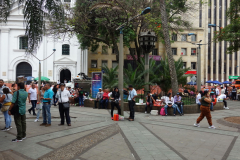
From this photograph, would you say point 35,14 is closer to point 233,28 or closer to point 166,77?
point 166,77

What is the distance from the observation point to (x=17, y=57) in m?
33.4

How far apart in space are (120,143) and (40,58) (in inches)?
1195

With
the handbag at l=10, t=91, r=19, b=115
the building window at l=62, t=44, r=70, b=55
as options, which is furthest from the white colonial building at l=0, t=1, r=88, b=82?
the handbag at l=10, t=91, r=19, b=115

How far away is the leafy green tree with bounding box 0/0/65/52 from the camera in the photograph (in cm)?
571

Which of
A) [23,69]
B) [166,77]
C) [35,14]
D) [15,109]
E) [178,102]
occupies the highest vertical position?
[35,14]

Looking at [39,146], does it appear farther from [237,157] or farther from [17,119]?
[237,157]

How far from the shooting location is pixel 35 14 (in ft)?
19.0

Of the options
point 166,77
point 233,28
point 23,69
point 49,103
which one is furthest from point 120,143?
point 23,69

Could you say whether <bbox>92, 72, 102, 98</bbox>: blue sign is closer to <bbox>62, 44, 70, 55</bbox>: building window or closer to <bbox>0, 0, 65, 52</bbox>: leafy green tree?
<bbox>0, 0, 65, 52</bbox>: leafy green tree

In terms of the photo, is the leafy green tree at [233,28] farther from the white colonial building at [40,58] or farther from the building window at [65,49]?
the building window at [65,49]

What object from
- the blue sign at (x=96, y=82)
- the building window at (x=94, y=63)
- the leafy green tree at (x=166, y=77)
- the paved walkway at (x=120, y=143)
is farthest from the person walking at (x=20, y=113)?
the building window at (x=94, y=63)

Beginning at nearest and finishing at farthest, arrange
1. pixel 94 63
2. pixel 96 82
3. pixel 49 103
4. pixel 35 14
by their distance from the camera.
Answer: pixel 35 14, pixel 49 103, pixel 96 82, pixel 94 63

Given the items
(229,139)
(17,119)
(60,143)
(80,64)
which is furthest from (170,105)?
(80,64)

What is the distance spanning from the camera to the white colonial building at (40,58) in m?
33.0
